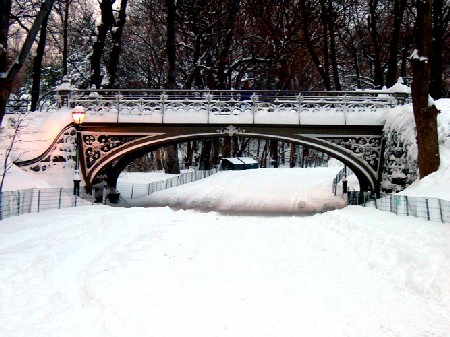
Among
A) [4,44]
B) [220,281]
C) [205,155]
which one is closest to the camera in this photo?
[220,281]

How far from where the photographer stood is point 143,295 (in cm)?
808

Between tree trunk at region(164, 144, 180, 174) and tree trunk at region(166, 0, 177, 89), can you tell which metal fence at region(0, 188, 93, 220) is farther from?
tree trunk at region(164, 144, 180, 174)

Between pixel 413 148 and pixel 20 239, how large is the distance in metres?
14.8

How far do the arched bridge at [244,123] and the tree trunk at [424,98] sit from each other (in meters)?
6.48

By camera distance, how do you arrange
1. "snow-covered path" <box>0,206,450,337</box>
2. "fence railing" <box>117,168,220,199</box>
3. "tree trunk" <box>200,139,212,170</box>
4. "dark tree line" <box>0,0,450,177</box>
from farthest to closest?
1. "tree trunk" <box>200,139,212,170</box>
2. "fence railing" <box>117,168,220,199</box>
3. "dark tree line" <box>0,0,450,177</box>
4. "snow-covered path" <box>0,206,450,337</box>

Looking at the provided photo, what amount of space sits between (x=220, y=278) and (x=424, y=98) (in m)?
11.7

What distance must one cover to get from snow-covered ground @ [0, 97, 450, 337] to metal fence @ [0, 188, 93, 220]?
1377mm

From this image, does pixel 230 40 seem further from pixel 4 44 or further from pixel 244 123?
pixel 4 44

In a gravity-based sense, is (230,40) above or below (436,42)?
above

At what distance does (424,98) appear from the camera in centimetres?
1803

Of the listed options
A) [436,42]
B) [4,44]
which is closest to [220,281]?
[4,44]

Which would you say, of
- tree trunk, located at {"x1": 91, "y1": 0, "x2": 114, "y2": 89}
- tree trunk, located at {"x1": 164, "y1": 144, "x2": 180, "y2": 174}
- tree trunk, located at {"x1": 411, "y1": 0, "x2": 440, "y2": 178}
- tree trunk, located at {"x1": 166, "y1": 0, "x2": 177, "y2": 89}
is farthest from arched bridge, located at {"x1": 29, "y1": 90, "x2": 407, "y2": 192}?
tree trunk, located at {"x1": 164, "y1": 144, "x2": 180, "y2": 174}

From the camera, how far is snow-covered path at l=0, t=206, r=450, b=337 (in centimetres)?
683

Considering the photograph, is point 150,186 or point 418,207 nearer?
point 418,207
